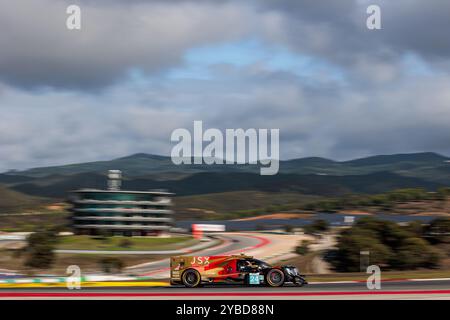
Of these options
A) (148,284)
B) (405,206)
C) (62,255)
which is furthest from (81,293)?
(405,206)

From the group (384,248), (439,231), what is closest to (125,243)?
(439,231)

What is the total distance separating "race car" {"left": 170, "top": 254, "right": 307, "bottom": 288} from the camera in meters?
25.8

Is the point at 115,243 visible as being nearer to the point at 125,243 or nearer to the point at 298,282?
the point at 125,243

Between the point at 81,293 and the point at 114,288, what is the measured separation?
2.44 metres

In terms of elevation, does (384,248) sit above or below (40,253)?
above

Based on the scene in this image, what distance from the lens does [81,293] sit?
2459cm

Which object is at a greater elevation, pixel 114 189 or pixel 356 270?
pixel 114 189

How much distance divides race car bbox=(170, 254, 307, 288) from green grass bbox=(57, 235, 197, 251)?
69.7m

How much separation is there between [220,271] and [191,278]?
131cm

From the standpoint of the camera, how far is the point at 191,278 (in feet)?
85.8

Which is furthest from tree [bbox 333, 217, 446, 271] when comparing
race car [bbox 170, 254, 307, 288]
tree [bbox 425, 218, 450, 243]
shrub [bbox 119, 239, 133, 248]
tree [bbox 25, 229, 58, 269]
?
shrub [bbox 119, 239, 133, 248]

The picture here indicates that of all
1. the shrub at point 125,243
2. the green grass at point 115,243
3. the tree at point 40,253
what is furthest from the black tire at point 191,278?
the shrub at point 125,243

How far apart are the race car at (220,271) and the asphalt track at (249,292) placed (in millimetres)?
388
